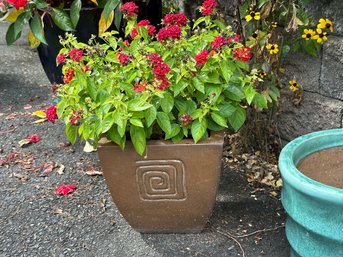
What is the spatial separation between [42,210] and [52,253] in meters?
0.37

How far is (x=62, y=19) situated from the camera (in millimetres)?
2779

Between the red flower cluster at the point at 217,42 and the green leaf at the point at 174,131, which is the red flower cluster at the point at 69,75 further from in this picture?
the red flower cluster at the point at 217,42

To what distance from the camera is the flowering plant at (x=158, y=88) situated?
1940mm

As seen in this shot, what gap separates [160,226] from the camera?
2.30 meters

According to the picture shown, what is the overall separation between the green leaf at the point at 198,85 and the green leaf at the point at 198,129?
13 cm

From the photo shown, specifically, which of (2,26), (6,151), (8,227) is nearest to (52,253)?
(8,227)

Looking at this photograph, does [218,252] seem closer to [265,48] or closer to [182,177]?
[182,177]

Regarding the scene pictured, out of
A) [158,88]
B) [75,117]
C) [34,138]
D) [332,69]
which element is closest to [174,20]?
[158,88]

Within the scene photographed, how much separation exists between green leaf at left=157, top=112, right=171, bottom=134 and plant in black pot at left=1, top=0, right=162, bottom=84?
0.93m

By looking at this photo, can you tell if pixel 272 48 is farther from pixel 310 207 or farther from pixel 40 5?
pixel 40 5

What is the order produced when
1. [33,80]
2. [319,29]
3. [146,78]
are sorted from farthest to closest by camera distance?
[33,80], [319,29], [146,78]

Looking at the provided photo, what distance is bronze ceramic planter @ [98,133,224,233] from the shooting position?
206 cm

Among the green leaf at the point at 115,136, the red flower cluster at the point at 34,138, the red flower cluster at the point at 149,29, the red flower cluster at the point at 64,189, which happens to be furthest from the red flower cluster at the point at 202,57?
the red flower cluster at the point at 34,138

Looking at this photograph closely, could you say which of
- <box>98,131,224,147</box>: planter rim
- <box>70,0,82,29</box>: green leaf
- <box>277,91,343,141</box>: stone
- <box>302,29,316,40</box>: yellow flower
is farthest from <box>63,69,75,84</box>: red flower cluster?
<box>277,91,343,141</box>: stone
